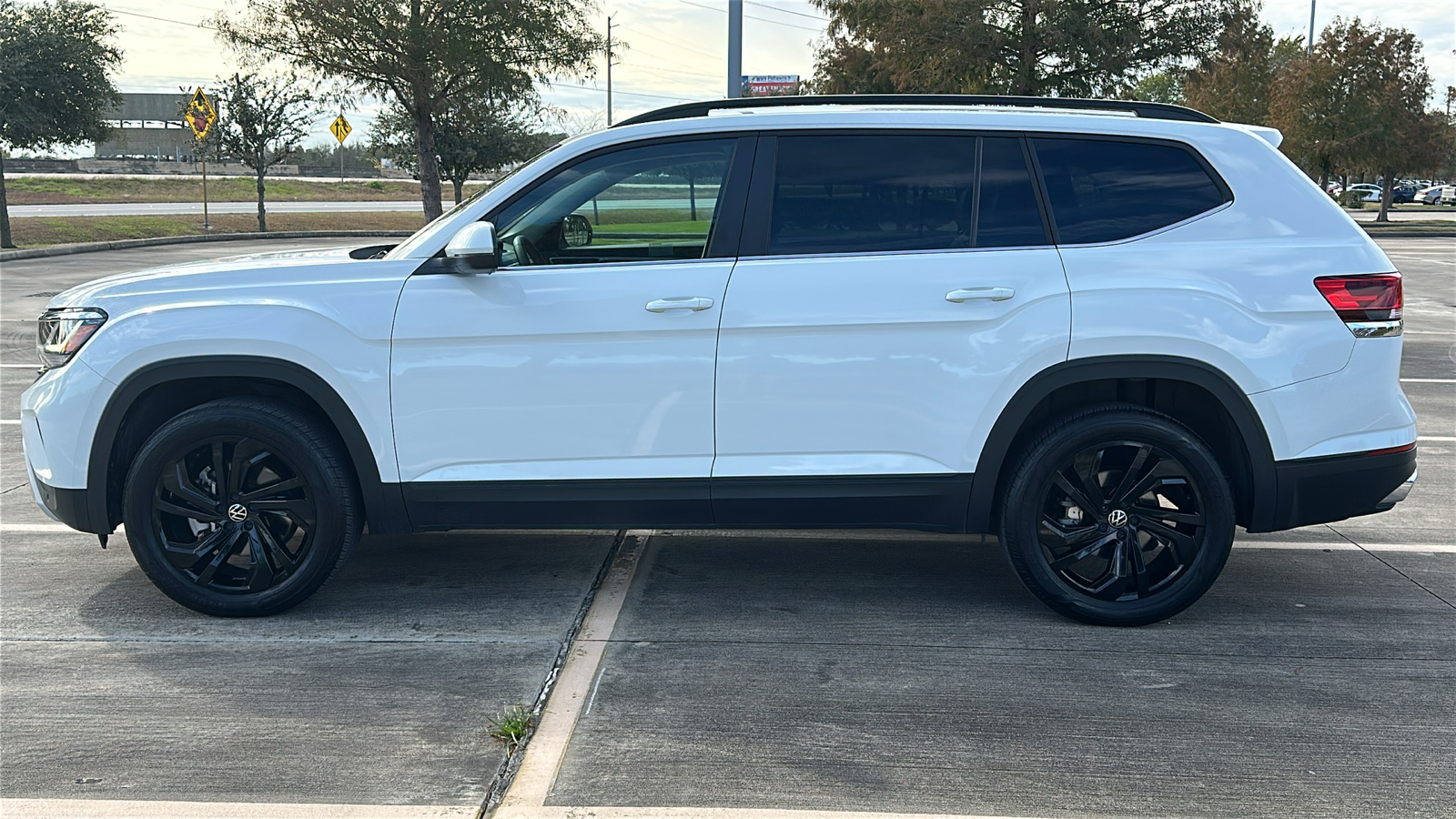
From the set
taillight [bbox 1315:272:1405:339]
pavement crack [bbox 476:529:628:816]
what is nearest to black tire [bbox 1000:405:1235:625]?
taillight [bbox 1315:272:1405:339]

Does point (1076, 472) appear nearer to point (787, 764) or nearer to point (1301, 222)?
point (1301, 222)

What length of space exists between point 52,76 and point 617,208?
27475 millimetres

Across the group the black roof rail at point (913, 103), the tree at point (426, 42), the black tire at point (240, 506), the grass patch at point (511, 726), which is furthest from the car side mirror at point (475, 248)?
the tree at point (426, 42)

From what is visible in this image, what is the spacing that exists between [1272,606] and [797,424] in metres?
2.09

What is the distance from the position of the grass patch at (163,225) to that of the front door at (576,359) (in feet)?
86.7

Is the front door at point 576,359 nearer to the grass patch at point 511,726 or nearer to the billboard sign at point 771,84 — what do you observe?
the grass patch at point 511,726

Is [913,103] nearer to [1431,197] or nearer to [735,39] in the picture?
[735,39]

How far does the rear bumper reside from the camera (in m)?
4.38

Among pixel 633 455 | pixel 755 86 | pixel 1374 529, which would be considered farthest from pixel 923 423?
pixel 755 86

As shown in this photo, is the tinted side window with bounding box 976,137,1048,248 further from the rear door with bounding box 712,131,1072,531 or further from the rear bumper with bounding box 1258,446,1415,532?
the rear bumper with bounding box 1258,446,1415,532

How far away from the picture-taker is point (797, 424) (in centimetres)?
435

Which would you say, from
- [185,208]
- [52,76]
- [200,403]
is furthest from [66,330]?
[185,208]

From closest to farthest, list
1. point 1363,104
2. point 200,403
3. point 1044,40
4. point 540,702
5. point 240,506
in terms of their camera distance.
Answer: point 540,702
point 240,506
point 200,403
point 1044,40
point 1363,104

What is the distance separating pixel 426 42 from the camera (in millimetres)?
20188
